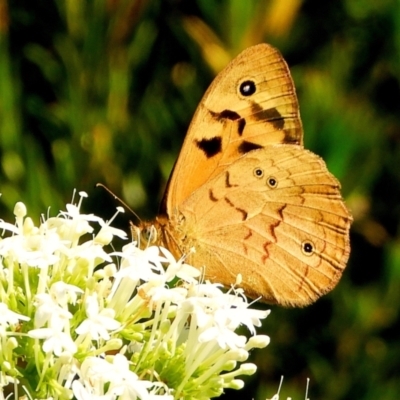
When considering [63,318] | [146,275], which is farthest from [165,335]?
[63,318]

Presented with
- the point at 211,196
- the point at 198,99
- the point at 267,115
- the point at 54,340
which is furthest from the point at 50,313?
the point at 198,99

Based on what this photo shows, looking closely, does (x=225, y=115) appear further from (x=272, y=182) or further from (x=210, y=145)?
(x=272, y=182)

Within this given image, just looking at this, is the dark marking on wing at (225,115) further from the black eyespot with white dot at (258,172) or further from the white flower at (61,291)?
the white flower at (61,291)

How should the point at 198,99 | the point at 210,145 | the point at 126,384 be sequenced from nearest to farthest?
the point at 126,384 < the point at 210,145 < the point at 198,99

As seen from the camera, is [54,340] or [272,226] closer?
[54,340]

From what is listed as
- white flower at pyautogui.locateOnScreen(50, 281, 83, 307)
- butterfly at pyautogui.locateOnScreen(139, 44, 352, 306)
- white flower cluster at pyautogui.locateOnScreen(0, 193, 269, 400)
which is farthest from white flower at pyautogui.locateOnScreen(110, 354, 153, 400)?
butterfly at pyautogui.locateOnScreen(139, 44, 352, 306)

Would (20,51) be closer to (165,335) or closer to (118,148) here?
(118,148)
